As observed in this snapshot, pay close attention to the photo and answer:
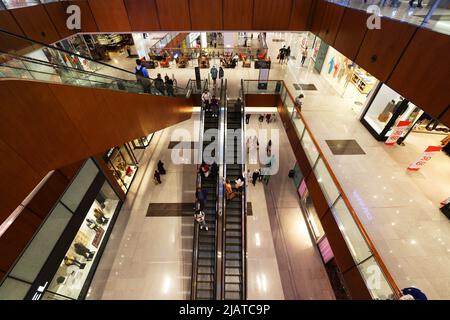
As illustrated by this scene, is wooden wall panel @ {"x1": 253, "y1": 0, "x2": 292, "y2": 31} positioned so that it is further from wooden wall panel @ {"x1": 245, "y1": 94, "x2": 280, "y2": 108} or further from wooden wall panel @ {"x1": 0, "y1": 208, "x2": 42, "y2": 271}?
wooden wall panel @ {"x1": 0, "y1": 208, "x2": 42, "y2": 271}

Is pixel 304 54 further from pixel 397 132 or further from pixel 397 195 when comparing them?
pixel 397 195

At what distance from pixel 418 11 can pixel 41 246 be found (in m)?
11.5

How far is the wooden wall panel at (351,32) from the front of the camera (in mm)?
6984

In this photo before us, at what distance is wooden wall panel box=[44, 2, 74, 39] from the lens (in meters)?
8.85

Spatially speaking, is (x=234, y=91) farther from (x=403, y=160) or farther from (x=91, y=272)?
(x=91, y=272)

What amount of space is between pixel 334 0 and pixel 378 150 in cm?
644

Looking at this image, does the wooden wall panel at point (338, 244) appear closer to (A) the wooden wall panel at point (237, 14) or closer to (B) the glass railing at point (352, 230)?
(B) the glass railing at point (352, 230)

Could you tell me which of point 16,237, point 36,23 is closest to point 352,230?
point 16,237

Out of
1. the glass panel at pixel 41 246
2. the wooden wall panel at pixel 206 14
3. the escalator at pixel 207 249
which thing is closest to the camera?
the glass panel at pixel 41 246

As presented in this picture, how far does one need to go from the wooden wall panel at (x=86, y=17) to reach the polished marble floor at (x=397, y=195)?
11.5 m

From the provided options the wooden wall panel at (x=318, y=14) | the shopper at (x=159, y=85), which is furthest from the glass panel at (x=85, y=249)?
the wooden wall panel at (x=318, y=14)

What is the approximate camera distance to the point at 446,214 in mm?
5699
